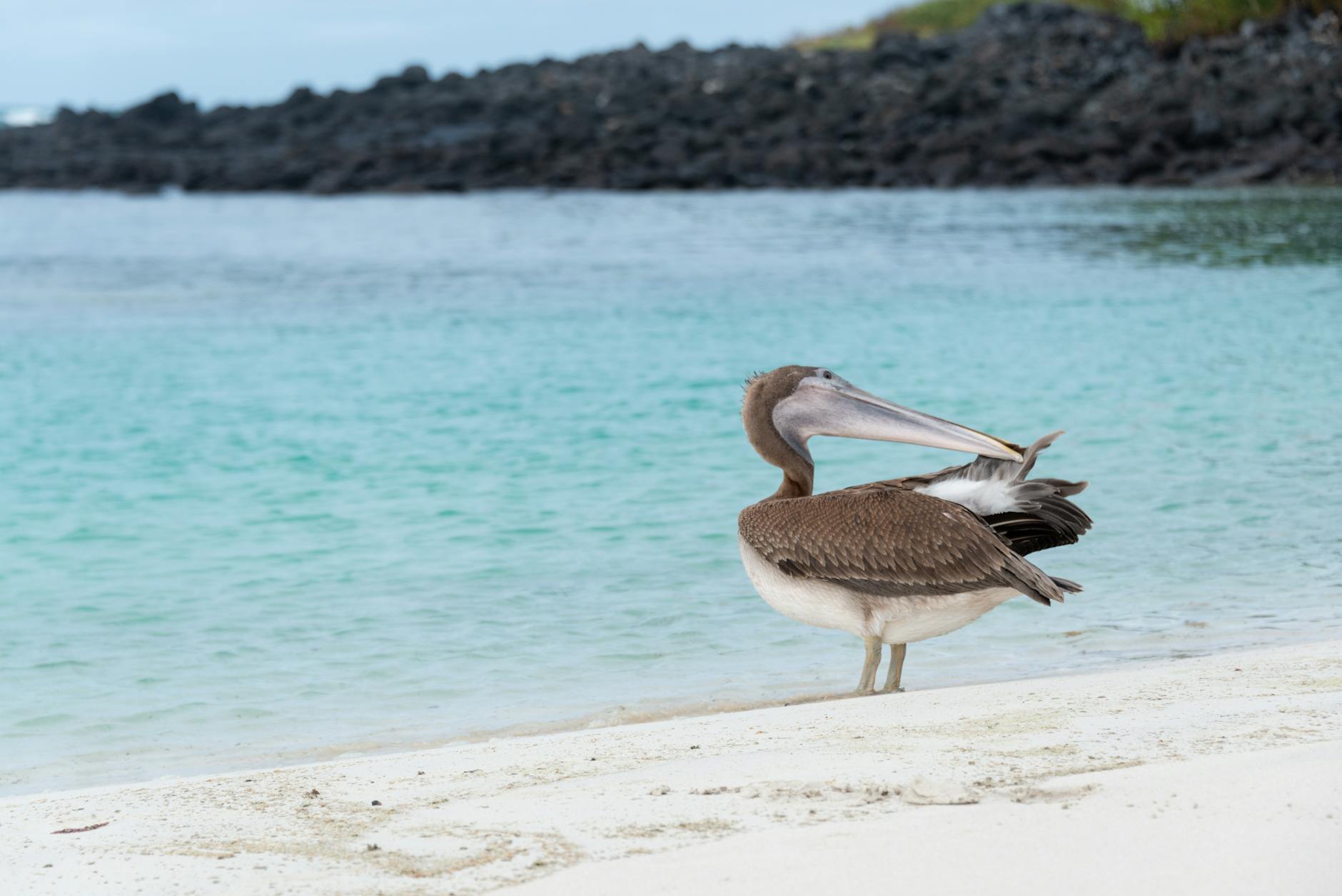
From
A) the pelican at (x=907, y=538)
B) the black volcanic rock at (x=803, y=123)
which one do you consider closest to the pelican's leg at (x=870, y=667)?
the pelican at (x=907, y=538)

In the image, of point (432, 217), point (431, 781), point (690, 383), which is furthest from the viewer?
point (432, 217)

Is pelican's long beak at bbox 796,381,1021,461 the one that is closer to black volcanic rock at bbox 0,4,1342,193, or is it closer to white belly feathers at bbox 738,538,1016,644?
white belly feathers at bbox 738,538,1016,644

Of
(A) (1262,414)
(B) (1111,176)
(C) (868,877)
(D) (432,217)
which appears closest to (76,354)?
(A) (1262,414)

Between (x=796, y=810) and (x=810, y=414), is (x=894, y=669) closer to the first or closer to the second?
(x=810, y=414)

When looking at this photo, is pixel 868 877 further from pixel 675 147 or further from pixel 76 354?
pixel 675 147

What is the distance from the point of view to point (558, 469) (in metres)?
8.57

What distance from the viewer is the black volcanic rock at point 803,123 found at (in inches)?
1148

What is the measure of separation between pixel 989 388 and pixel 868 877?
846cm

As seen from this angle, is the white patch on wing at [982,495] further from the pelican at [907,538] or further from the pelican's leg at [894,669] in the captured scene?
the pelican's leg at [894,669]

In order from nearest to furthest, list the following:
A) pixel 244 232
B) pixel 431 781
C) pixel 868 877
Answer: pixel 868 877 < pixel 431 781 < pixel 244 232

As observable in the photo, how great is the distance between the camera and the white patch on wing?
4.01 meters

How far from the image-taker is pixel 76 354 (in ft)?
44.5

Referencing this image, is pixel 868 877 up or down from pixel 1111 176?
down

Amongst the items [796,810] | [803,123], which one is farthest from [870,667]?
[803,123]
